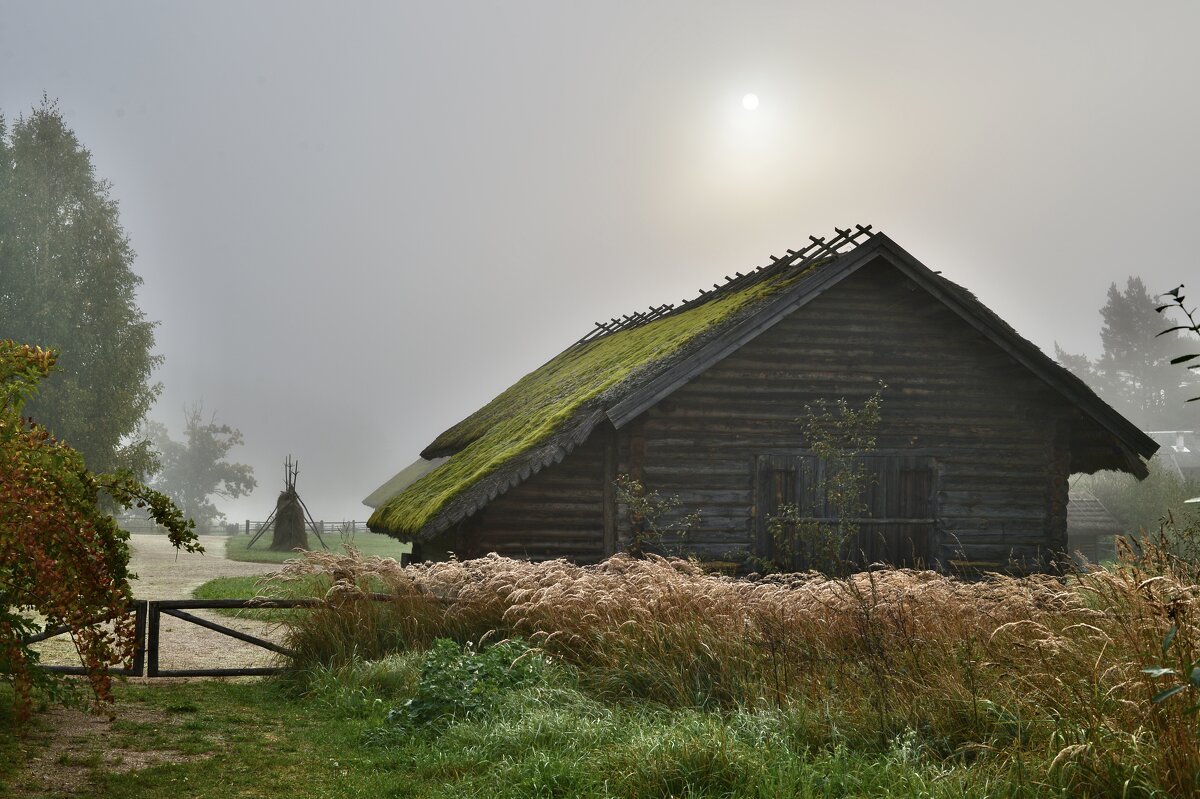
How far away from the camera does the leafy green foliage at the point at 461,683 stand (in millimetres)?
8945

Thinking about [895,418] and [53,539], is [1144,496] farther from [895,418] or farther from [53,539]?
[53,539]

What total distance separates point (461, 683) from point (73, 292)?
34128 mm

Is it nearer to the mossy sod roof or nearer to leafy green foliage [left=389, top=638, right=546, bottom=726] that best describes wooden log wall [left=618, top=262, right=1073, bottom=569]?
the mossy sod roof

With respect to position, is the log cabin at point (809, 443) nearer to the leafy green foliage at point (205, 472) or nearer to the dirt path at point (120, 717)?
the dirt path at point (120, 717)

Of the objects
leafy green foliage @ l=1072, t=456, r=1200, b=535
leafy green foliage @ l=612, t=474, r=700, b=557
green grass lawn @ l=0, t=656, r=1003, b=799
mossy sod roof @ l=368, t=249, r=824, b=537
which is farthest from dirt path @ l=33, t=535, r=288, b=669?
leafy green foliage @ l=1072, t=456, r=1200, b=535

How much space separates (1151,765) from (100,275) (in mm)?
39919

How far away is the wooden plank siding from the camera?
1605 cm

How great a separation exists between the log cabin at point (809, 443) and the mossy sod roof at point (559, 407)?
77 mm

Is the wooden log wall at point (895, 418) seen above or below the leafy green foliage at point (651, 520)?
above

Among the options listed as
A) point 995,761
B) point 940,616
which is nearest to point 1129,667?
point 995,761

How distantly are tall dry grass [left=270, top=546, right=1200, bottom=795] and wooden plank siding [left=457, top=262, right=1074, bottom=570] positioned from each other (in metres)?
3.05

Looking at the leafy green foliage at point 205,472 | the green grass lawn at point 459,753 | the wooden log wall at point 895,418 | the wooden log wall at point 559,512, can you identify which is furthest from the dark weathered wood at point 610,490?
the leafy green foliage at point 205,472

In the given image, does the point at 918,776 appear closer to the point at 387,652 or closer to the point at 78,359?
the point at 387,652

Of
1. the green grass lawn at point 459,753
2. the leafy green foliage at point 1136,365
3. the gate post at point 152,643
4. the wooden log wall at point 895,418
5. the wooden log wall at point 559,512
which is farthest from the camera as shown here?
the leafy green foliage at point 1136,365
